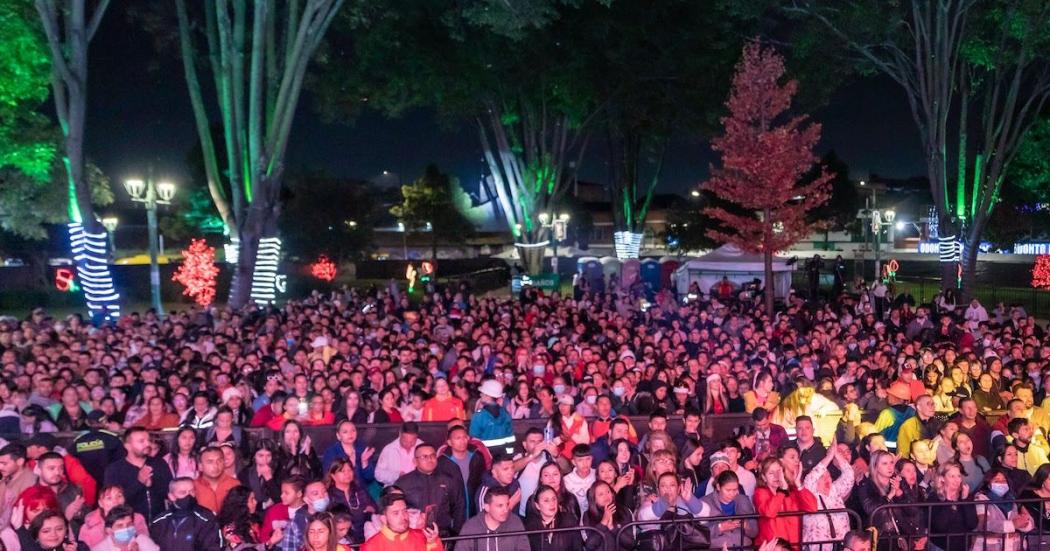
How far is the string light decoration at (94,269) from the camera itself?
58.8 ft

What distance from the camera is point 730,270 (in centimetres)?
2783

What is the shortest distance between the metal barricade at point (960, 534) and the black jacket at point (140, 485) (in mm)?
5406

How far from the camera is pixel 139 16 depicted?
19.8 m

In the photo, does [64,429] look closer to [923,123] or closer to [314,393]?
[314,393]

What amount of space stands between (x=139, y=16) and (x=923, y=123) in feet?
65.8

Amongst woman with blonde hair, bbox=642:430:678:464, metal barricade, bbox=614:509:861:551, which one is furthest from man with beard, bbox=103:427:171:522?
woman with blonde hair, bbox=642:430:678:464

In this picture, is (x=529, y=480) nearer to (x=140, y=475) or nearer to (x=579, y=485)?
(x=579, y=485)

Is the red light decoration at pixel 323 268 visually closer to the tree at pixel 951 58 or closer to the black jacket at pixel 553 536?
the tree at pixel 951 58

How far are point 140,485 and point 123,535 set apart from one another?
1.43 metres

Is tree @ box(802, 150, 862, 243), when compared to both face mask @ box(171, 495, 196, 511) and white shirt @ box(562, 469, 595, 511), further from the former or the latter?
face mask @ box(171, 495, 196, 511)

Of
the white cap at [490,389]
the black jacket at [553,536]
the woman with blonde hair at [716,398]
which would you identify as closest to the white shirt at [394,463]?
the white cap at [490,389]

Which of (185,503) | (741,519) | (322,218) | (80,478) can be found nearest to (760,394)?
(741,519)

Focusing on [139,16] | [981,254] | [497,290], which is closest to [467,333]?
[139,16]

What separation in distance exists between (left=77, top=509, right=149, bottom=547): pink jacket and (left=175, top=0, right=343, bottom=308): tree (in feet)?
46.3
